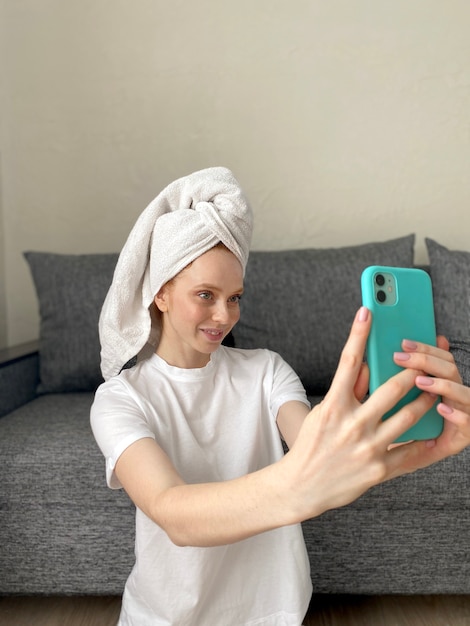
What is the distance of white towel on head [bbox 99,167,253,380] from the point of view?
1188 mm

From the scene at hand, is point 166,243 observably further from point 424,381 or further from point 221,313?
point 424,381

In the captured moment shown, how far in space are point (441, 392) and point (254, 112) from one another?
196 centimetres

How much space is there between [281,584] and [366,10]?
2.09 metres

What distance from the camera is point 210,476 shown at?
3.92 feet

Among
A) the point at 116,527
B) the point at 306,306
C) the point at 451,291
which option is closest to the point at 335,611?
the point at 116,527

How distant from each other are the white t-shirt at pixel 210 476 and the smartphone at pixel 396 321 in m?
0.37

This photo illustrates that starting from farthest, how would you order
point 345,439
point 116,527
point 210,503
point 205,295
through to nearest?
point 116,527 < point 205,295 < point 210,503 < point 345,439

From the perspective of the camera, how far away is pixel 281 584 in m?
1.21

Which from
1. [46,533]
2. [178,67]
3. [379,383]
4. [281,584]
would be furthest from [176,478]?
[178,67]

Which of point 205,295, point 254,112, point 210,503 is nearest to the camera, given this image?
point 210,503

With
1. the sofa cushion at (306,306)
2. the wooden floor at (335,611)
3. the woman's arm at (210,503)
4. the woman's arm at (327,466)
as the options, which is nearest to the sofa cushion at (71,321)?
the sofa cushion at (306,306)

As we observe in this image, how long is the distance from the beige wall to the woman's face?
4.59 ft

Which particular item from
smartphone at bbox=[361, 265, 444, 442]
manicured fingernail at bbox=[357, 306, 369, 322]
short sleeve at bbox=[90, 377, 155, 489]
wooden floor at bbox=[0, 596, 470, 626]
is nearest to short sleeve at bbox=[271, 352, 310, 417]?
short sleeve at bbox=[90, 377, 155, 489]

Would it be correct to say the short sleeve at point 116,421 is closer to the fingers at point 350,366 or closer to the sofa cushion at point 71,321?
the fingers at point 350,366
